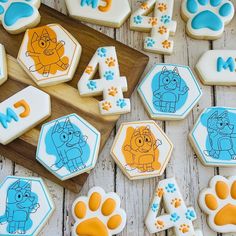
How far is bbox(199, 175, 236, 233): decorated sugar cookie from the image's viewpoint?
1.01 m

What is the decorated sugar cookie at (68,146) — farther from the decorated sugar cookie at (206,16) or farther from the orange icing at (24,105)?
the decorated sugar cookie at (206,16)

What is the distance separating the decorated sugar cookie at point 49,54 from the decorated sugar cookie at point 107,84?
0.14ft

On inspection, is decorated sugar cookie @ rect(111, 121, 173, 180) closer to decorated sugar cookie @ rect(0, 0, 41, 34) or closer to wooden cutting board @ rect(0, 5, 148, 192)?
wooden cutting board @ rect(0, 5, 148, 192)

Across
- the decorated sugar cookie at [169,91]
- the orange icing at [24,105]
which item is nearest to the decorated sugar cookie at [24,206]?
the orange icing at [24,105]

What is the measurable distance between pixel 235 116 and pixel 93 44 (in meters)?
0.40

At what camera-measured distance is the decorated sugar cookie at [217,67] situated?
1.12 metres

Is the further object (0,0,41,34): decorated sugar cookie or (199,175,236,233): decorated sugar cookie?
(0,0,41,34): decorated sugar cookie

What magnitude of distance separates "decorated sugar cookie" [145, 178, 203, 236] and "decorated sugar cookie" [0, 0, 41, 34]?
523 millimetres

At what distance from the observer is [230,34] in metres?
1.19

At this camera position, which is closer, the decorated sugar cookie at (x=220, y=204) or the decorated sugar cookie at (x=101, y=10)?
the decorated sugar cookie at (x=220, y=204)

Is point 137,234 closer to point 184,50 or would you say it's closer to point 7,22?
point 184,50

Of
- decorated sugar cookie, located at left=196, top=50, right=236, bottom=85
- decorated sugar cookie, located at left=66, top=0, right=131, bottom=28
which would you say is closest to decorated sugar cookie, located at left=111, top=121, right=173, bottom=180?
decorated sugar cookie, located at left=196, top=50, right=236, bottom=85

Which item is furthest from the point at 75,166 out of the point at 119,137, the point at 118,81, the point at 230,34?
the point at 230,34

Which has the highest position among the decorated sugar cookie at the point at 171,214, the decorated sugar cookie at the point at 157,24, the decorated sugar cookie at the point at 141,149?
the decorated sugar cookie at the point at 157,24
